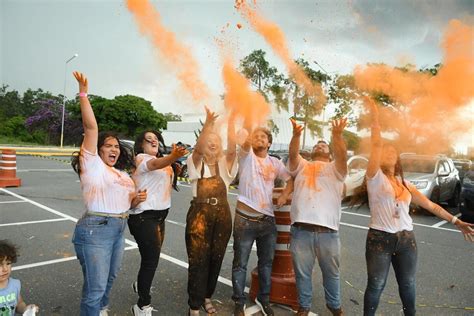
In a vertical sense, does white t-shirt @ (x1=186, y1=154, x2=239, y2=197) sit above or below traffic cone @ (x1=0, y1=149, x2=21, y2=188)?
above

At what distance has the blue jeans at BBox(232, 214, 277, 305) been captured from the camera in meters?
3.61

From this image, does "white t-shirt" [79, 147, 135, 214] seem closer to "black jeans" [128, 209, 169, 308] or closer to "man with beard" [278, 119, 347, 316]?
"black jeans" [128, 209, 169, 308]

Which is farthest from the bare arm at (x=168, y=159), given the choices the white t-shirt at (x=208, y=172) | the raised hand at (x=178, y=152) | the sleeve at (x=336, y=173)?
the sleeve at (x=336, y=173)

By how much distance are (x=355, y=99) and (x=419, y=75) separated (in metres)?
1.33

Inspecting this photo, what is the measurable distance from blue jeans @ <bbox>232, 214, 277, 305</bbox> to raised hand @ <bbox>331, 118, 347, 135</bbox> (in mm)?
1141

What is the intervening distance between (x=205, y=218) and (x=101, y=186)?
108cm

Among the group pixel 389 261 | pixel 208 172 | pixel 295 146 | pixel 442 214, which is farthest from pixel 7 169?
pixel 442 214

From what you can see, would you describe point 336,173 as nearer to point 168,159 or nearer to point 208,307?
point 168,159

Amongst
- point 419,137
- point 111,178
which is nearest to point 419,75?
point 419,137

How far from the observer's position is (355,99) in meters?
5.05

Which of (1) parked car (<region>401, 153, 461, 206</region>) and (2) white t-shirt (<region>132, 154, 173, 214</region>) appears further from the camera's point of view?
(1) parked car (<region>401, 153, 461, 206</region>)

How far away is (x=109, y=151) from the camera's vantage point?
3.19 m

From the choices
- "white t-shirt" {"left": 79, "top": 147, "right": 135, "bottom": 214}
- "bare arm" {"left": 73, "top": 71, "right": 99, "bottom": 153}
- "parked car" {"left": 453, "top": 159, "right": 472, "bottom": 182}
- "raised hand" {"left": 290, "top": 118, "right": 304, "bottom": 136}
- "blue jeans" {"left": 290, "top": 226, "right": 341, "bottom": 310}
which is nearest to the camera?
"bare arm" {"left": 73, "top": 71, "right": 99, "bottom": 153}

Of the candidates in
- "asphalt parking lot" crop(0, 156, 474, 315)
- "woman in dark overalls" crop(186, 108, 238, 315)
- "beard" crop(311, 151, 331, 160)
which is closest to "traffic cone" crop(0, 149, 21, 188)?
"asphalt parking lot" crop(0, 156, 474, 315)
